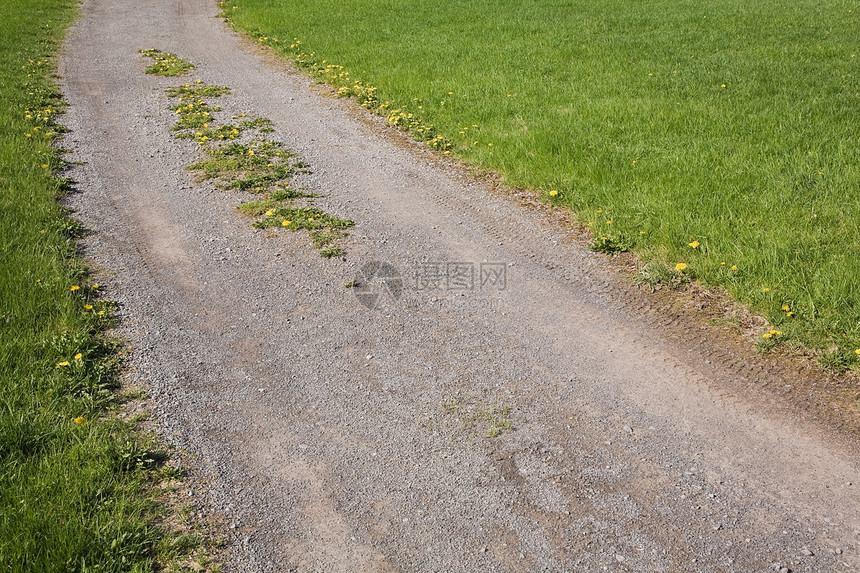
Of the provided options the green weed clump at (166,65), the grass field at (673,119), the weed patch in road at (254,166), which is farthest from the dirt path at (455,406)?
the green weed clump at (166,65)

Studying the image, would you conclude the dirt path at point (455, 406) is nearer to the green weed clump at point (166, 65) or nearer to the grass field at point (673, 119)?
the grass field at point (673, 119)

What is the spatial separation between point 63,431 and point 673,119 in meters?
7.55

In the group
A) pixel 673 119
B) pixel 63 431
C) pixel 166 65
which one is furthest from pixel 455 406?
pixel 166 65

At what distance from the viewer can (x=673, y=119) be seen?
880 centimetres

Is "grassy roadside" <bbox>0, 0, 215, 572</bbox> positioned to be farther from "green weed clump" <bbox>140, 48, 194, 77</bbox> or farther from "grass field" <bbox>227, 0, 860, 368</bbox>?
"green weed clump" <bbox>140, 48, 194, 77</bbox>

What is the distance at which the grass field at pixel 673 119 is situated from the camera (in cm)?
553

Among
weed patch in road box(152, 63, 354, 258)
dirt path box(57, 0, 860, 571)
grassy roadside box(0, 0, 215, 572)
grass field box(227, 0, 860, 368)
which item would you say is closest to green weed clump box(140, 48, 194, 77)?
weed patch in road box(152, 63, 354, 258)

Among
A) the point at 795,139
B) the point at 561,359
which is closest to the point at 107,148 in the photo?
the point at 561,359

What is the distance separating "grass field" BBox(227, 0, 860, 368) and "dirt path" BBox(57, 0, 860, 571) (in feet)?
2.32

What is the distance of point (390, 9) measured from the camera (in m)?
19.5

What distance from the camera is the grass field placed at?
553cm

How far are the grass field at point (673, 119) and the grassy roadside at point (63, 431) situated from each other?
155 inches

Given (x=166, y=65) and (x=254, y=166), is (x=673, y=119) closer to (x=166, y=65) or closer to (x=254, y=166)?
(x=254, y=166)

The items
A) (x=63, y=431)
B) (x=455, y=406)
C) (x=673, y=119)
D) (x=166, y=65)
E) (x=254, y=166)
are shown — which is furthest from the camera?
(x=166, y=65)
